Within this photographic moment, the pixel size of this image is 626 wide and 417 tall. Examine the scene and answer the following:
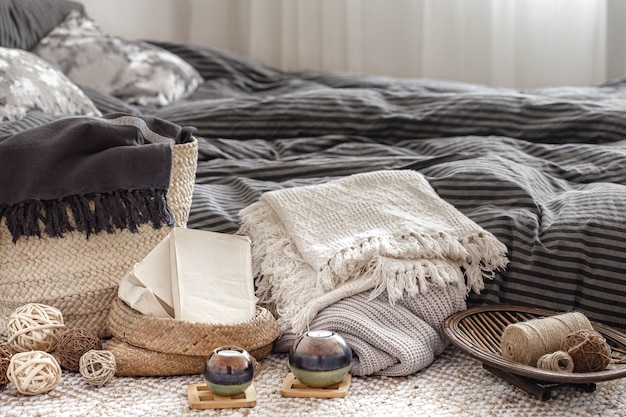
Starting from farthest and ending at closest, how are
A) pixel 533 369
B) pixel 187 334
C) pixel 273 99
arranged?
pixel 273 99, pixel 187 334, pixel 533 369

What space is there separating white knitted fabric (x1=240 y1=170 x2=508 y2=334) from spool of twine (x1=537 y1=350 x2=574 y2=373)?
208 mm

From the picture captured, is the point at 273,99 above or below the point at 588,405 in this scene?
above

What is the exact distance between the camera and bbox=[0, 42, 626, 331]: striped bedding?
1.16m

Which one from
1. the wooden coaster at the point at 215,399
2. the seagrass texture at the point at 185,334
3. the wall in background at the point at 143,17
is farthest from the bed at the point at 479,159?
the wall in background at the point at 143,17

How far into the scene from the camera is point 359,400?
0.97 metres

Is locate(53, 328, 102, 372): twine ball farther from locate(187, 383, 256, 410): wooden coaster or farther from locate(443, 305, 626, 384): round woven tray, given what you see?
locate(443, 305, 626, 384): round woven tray

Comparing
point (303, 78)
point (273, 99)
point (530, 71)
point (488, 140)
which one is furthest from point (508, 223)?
point (530, 71)

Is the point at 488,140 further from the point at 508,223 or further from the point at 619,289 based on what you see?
the point at 619,289

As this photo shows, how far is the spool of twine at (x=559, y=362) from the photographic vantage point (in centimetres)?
95

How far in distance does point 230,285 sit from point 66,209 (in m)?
0.25

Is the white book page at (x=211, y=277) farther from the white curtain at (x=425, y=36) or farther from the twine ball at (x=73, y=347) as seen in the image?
the white curtain at (x=425, y=36)

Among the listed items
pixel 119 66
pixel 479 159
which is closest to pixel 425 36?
pixel 119 66

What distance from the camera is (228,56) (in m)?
2.57

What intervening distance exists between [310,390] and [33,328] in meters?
0.37
